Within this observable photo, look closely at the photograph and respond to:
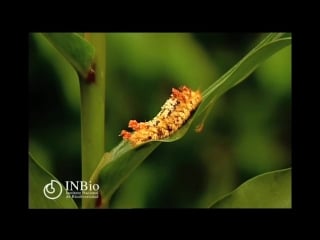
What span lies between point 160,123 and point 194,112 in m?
0.11

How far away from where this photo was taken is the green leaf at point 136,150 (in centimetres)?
160

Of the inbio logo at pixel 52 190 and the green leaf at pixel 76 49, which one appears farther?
the inbio logo at pixel 52 190

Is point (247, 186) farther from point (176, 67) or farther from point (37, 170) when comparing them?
point (37, 170)

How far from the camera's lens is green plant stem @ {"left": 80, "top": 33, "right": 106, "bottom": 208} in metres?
1.64

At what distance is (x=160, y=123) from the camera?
5.90 feet

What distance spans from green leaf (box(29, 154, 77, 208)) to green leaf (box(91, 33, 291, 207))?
0.12 metres

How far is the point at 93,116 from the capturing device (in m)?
1.67

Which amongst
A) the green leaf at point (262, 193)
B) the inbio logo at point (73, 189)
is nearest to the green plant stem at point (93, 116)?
the inbio logo at point (73, 189)

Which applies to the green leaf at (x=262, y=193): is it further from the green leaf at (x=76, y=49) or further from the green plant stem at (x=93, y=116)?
the green leaf at (x=76, y=49)

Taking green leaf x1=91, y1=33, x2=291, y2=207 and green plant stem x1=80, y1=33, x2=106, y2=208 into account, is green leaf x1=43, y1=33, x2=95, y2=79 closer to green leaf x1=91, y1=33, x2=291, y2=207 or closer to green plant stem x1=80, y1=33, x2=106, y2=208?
green plant stem x1=80, y1=33, x2=106, y2=208

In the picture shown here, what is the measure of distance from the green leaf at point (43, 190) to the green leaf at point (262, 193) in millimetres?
428

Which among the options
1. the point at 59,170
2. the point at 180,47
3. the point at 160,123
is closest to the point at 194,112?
the point at 160,123

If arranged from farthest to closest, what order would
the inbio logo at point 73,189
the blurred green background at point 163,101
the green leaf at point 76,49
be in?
Result: the blurred green background at point 163,101 → the inbio logo at point 73,189 → the green leaf at point 76,49

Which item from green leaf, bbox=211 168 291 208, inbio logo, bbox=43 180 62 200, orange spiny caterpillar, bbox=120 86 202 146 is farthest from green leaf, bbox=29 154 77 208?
green leaf, bbox=211 168 291 208
